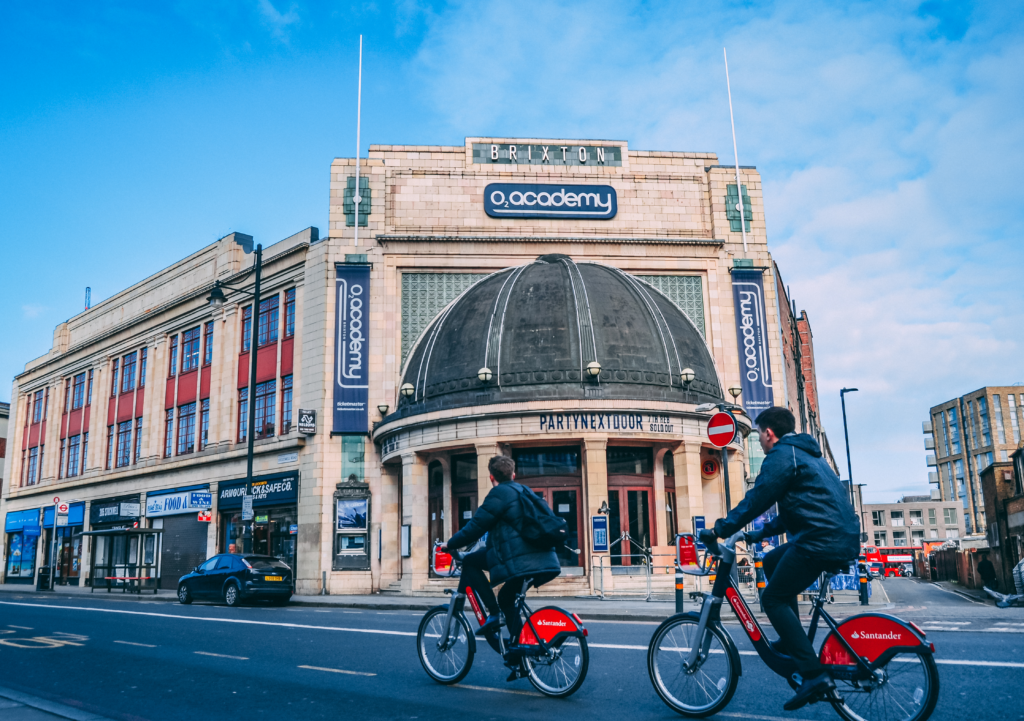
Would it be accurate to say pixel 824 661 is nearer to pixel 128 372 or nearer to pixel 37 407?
pixel 128 372

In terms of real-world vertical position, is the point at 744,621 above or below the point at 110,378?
below

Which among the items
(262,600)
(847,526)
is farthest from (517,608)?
(262,600)

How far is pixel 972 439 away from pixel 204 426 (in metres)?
125

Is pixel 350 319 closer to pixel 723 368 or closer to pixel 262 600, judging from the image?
pixel 262 600

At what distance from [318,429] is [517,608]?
24611mm

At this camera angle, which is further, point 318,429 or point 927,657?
point 318,429

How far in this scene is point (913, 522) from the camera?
127 metres

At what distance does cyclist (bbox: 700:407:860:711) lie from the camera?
492cm

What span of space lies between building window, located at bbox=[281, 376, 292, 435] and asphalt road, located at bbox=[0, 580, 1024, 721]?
20.3 m

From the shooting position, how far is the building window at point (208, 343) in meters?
37.0

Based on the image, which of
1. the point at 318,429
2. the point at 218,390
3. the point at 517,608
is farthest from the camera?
the point at 218,390

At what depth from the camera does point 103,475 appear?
42.4 meters

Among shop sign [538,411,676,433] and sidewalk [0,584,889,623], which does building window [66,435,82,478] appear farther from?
shop sign [538,411,676,433]

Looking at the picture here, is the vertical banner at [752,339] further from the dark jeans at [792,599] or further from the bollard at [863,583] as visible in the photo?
the dark jeans at [792,599]
